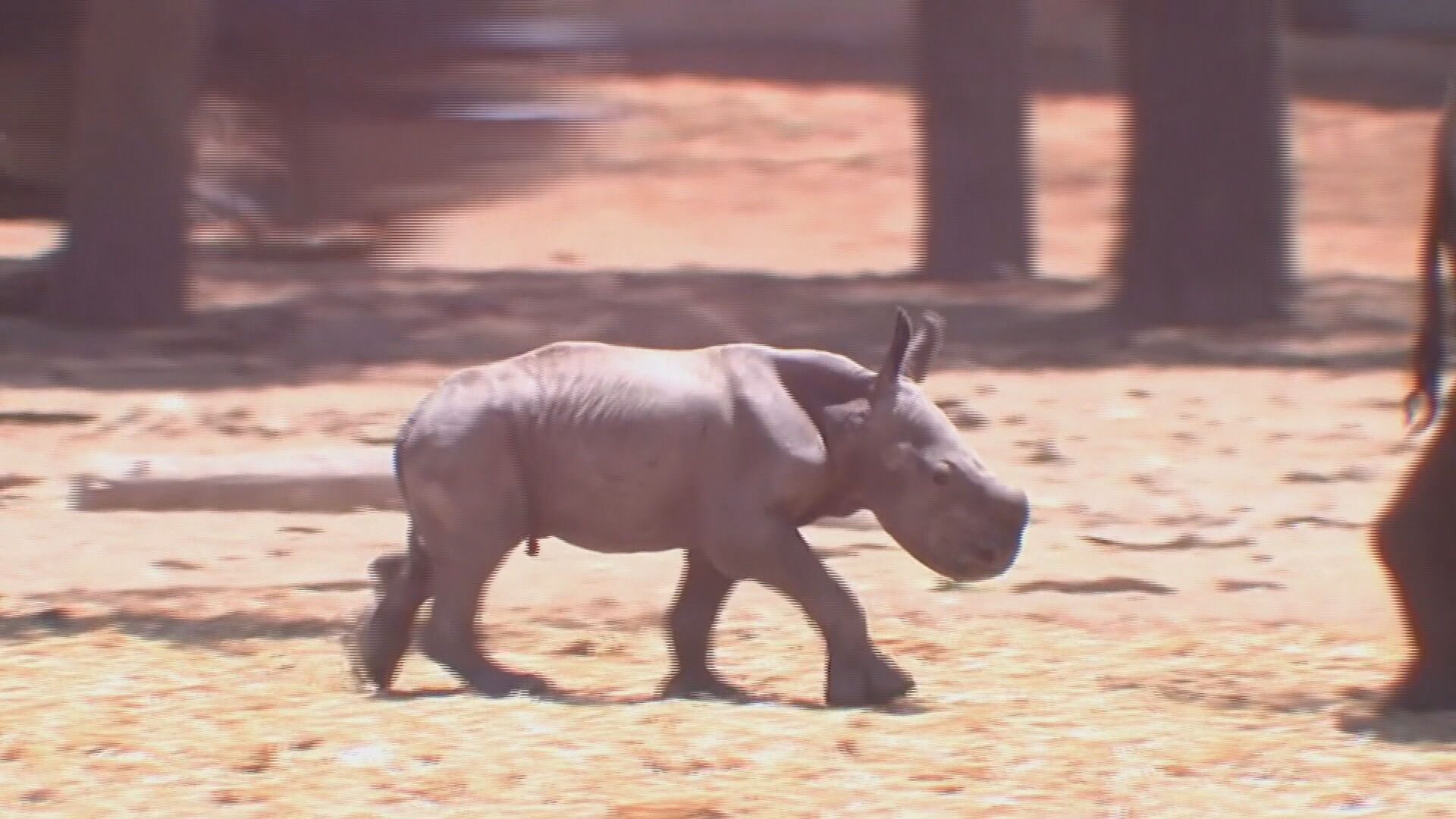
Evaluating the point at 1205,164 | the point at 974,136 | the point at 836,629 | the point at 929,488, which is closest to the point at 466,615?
the point at 836,629

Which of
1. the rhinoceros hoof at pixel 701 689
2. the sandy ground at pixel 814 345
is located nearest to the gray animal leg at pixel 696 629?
the rhinoceros hoof at pixel 701 689

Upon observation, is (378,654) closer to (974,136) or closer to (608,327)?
(608,327)

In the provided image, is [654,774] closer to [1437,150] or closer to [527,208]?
[1437,150]

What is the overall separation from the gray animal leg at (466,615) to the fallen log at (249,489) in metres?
2.40

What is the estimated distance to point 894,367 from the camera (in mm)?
4805

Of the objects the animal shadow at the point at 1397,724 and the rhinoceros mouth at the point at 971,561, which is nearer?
the animal shadow at the point at 1397,724

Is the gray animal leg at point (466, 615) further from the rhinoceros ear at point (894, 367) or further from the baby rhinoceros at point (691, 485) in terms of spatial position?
the rhinoceros ear at point (894, 367)

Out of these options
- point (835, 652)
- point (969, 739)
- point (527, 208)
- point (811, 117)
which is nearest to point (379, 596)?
point (835, 652)

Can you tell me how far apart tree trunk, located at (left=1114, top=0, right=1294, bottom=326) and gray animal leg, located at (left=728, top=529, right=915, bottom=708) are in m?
8.22

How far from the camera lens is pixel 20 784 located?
3.96 meters

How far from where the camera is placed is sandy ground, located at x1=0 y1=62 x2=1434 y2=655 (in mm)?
6129

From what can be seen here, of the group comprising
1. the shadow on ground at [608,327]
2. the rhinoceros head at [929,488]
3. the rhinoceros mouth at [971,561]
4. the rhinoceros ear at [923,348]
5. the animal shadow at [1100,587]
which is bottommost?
the shadow on ground at [608,327]

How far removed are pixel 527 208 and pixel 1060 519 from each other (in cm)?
1520

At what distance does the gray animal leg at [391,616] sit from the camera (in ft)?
15.9
